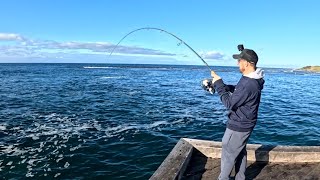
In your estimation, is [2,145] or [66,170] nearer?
[66,170]

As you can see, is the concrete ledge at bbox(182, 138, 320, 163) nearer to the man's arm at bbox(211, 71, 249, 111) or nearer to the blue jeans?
the blue jeans

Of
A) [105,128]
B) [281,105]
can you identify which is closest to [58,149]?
[105,128]

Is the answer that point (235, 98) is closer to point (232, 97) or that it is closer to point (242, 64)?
point (232, 97)

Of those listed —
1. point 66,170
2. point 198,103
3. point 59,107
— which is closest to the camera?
point 66,170

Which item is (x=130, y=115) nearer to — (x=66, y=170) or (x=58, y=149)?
(x=58, y=149)

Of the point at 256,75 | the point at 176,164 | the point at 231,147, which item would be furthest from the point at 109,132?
the point at 256,75

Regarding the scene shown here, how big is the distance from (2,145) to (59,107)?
903 centimetres

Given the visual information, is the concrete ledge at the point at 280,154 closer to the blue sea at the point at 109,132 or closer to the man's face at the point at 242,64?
the man's face at the point at 242,64

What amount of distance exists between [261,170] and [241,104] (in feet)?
8.51

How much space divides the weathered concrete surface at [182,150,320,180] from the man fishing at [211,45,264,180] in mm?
1166

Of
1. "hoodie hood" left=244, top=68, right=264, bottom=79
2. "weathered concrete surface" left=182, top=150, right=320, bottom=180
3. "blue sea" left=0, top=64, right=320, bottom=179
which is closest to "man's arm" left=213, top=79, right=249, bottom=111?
"hoodie hood" left=244, top=68, right=264, bottom=79

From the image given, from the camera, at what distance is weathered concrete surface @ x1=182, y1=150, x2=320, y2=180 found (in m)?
6.98

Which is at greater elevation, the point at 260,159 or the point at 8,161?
the point at 260,159

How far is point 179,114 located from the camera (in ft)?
62.2
